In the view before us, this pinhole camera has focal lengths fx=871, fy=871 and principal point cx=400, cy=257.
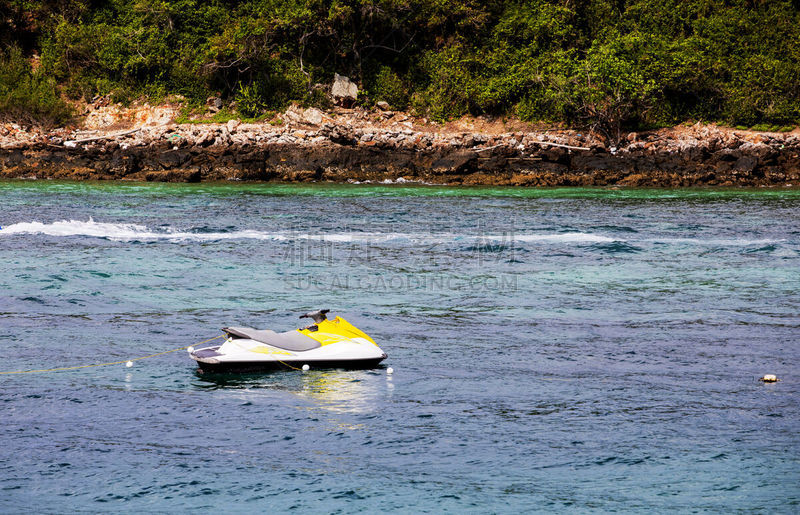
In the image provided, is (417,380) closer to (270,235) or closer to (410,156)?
(270,235)

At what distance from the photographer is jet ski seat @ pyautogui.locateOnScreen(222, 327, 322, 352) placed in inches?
365

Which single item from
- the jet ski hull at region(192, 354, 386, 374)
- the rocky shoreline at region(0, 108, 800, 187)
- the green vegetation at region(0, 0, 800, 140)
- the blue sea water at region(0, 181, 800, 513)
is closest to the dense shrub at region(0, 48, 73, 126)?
the green vegetation at region(0, 0, 800, 140)

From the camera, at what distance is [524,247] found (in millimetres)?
20016

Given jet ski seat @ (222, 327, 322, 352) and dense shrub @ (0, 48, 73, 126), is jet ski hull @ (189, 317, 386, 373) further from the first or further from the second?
dense shrub @ (0, 48, 73, 126)

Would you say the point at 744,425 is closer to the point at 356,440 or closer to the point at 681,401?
the point at 681,401

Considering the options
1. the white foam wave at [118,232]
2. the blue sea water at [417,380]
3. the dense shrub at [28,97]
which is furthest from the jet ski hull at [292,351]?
the dense shrub at [28,97]

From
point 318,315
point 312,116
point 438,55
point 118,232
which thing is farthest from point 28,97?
point 318,315

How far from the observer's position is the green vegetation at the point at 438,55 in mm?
42062

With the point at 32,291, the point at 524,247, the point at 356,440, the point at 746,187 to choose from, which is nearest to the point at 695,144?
the point at 746,187

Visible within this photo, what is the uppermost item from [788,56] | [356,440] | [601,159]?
[788,56]

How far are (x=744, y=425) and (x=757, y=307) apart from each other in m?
5.95

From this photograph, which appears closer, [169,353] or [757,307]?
[169,353]

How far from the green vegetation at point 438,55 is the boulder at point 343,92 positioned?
2.62 ft

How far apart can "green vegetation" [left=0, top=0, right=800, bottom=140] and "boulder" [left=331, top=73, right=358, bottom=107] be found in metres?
0.80
